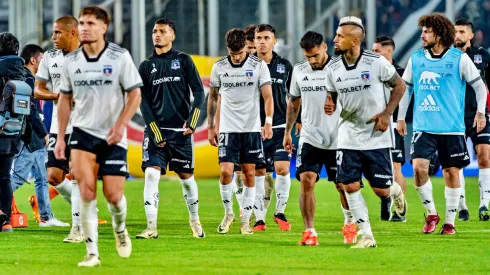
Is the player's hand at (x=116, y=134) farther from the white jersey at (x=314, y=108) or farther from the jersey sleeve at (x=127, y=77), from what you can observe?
the white jersey at (x=314, y=108)

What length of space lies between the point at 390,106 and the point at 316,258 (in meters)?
1.62

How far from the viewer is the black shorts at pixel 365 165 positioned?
10875 millimetres

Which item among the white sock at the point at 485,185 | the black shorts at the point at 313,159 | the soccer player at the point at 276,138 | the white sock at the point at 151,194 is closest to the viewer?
the black shorts at the point at 313,159

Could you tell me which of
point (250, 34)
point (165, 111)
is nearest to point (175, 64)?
point (165, 111)

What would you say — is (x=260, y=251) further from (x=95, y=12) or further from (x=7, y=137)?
(x=7, y=137)

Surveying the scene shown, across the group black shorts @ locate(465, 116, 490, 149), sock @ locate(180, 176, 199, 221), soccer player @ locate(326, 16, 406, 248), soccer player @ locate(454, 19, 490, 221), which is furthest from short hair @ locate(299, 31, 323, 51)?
black shorts @ locate(465, 116, 490, 149)

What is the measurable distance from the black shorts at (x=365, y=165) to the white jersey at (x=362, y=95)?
0.18 feet

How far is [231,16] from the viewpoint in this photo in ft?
84.9

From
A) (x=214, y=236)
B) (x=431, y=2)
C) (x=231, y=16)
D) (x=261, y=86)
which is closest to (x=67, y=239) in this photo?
(x=214, y=236)

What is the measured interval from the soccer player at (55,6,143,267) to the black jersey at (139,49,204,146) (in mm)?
2593

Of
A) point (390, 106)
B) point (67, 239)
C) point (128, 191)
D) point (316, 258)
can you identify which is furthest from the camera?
point (128, 191)

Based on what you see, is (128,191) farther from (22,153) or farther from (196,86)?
(196,86)

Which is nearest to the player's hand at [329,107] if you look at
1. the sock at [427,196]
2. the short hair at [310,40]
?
the short hair at [310,40]

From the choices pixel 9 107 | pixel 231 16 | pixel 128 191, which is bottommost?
pixel 128 191
